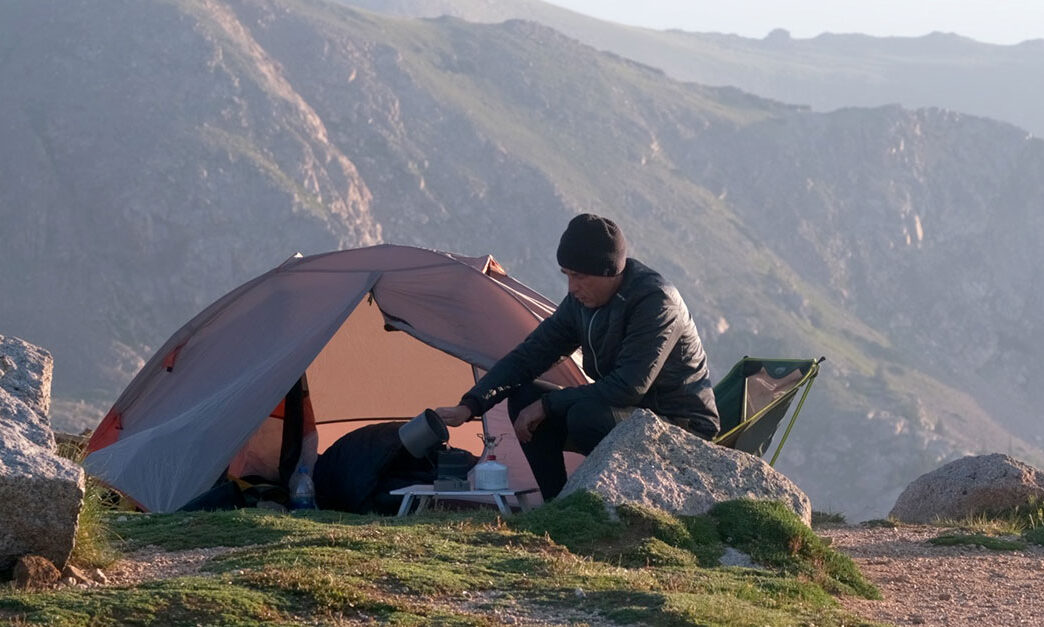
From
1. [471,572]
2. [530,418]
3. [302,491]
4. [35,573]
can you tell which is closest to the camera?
[35,573]

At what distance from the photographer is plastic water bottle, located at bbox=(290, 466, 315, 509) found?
9.78 meters

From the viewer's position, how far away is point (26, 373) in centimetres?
644

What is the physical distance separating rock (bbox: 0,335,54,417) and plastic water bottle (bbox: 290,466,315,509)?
336cm

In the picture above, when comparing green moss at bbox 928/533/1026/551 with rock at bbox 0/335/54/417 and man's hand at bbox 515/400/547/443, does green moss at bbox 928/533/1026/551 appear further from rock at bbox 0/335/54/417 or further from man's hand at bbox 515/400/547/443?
rock at bbox 0/335/54/417

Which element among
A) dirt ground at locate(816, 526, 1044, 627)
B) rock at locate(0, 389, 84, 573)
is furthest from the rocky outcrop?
dirt ground at locate(816, 526, 1044, 627)

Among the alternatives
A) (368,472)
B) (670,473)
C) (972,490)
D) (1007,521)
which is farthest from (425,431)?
(972,490)

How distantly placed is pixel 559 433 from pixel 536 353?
0.54 metres

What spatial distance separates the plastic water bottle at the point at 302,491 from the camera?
9.78 m

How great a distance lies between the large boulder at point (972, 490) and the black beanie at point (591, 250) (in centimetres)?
488

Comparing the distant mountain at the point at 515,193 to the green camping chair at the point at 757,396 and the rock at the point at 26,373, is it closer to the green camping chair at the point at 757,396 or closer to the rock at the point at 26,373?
the green camping chair at the point at 757,396

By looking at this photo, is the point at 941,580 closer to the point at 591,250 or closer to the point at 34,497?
the point at 591,250

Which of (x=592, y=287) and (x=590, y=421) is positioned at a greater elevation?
(x=592, y=287)

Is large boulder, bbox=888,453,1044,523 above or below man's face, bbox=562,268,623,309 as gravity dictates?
below

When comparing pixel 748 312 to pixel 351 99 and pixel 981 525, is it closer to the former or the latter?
pixel 351 99
